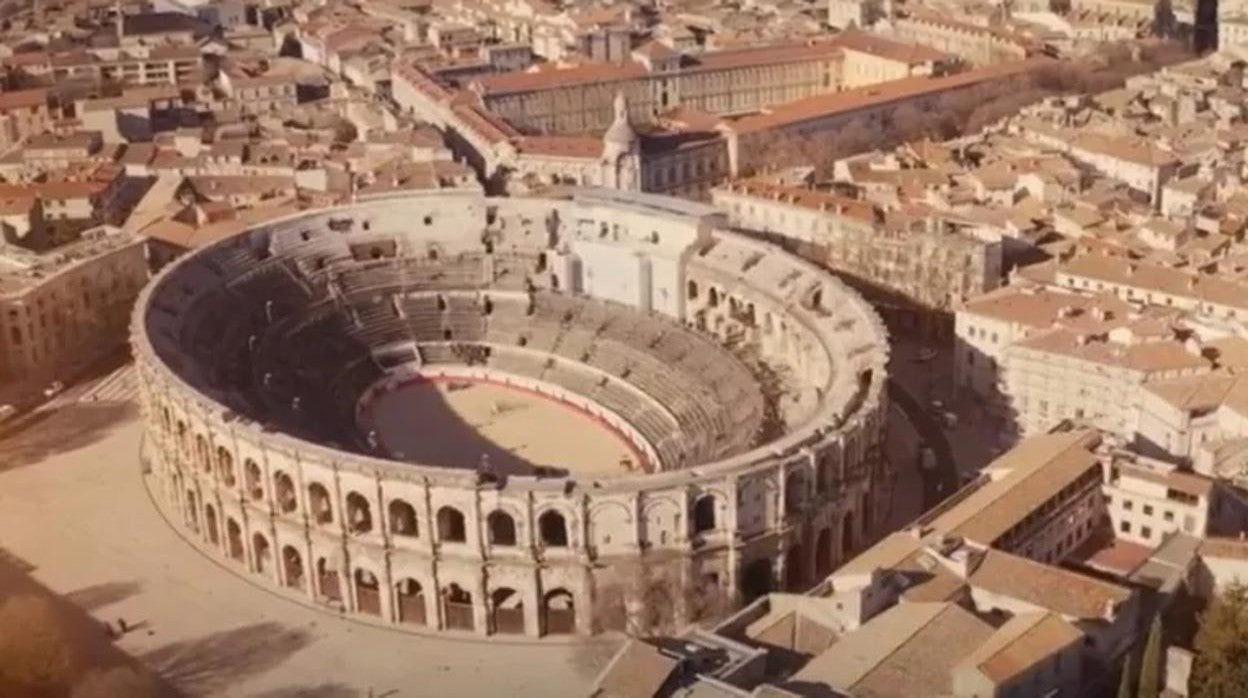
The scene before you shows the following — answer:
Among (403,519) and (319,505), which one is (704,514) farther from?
(319,505)

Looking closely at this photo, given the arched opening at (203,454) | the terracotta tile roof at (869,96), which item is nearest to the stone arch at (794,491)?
the arched opening at (203,454)

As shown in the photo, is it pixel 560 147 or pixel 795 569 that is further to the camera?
pixel 560 147

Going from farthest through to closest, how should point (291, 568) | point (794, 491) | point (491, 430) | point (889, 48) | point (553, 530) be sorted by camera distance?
point (889, 48), point (491, 430), point (291, 568), point (794, 491), point (553, 530)

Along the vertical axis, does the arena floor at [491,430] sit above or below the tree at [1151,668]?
below

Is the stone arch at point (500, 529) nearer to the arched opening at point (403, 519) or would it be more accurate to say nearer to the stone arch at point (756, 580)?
the arched opening at point (403, 519)

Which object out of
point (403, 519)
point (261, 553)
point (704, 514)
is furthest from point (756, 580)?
point (261, 553)

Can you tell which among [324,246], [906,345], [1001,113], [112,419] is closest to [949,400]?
[906,345]

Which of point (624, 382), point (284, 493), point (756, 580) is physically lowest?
point (756, 580)
